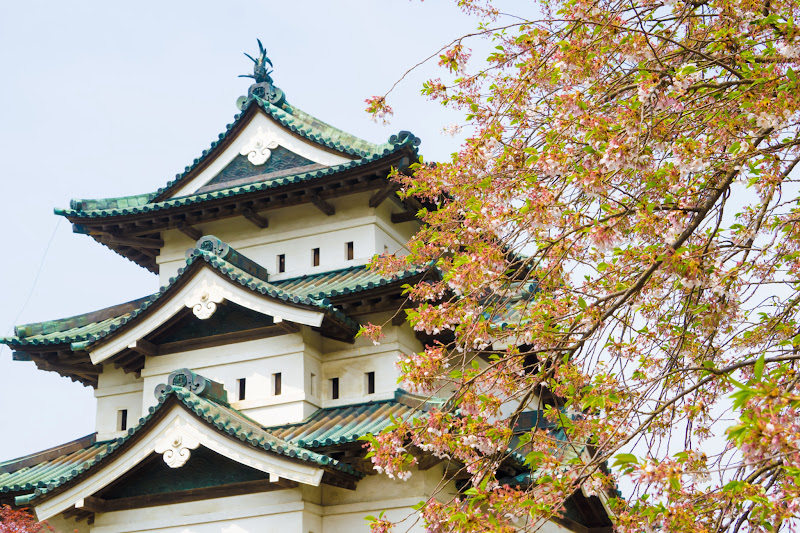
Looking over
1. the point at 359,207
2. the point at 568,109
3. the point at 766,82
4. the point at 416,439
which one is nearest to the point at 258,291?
the point at 359,207

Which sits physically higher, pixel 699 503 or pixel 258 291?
pixel 258 291

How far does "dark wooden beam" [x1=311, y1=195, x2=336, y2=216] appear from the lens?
55.9ft

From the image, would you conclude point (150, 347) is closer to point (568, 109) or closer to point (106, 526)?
point (106, 526)

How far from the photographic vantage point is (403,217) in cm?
1770

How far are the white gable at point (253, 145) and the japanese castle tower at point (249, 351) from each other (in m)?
0.04

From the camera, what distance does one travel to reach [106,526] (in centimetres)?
1480

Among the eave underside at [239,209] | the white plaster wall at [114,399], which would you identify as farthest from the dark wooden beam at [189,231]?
the white plaster wall at [114,399]

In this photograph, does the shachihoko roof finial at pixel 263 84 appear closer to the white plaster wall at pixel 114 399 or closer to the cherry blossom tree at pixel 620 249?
the white plaster wall at pixel 114 399

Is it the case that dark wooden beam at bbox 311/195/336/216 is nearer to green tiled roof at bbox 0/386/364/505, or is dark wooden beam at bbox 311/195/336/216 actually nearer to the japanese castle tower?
the japanese castle tower

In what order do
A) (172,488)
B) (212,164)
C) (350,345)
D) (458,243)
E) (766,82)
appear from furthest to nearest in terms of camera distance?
(212,164) < (350,345) < (172,488) < (458,243) < (766,82)

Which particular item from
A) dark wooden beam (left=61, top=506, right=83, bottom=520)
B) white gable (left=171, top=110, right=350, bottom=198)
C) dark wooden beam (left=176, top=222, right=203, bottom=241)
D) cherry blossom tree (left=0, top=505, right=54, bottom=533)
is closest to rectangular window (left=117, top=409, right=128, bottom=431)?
dark wooden beam (left=61, top=506, right=83, bottom=520)

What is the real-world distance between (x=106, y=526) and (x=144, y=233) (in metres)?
6.12

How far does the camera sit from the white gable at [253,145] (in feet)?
59.0

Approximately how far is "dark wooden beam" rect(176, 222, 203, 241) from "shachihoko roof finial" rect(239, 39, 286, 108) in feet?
9.29
